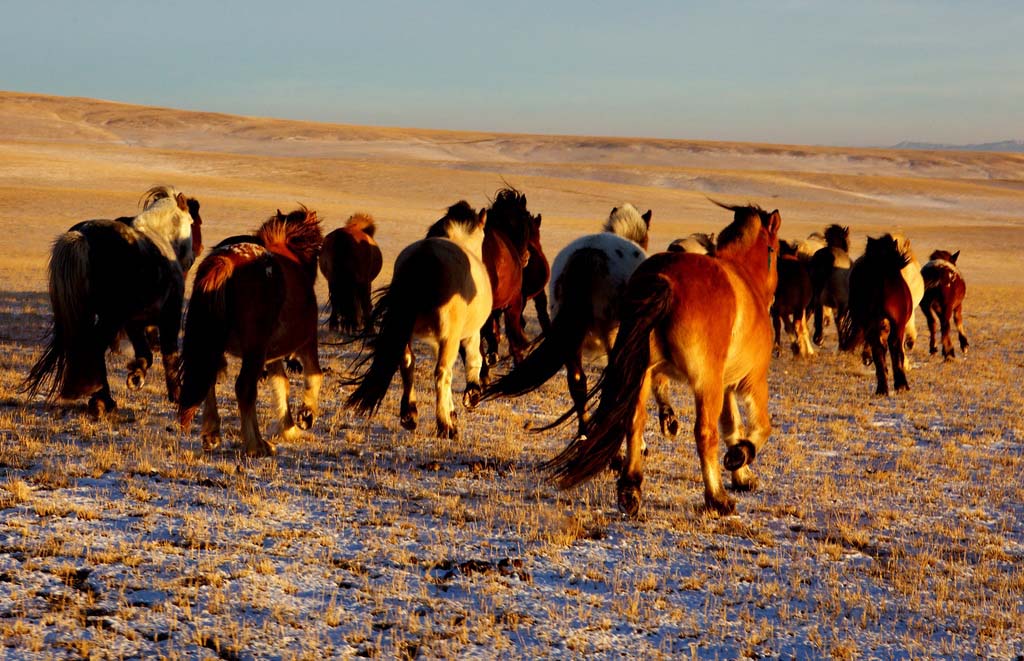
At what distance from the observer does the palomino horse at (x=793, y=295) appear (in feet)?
46.8

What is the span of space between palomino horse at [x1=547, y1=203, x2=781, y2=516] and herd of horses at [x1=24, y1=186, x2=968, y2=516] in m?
0.01

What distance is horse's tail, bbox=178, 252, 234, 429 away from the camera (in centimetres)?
668

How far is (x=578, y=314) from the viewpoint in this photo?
24.6 ft

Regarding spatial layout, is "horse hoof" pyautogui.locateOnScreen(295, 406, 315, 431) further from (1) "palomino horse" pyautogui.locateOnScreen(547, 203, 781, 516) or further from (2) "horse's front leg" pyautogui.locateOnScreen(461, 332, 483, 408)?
(1) "palomino horse" pyautogui.locateOnScreen(547, 203, 781, 516)

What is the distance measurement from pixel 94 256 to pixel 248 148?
3725 inches

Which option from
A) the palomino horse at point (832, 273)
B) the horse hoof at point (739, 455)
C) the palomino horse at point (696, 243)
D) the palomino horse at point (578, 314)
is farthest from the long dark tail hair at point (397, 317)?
the palomino horse at point (832, 273)

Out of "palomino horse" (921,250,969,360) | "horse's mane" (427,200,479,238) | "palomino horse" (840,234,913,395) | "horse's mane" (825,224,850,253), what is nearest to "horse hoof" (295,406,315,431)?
"horse's mane" (427,200,479,238)

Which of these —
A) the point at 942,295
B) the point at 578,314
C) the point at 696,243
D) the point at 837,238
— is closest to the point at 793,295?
the point at 837,238

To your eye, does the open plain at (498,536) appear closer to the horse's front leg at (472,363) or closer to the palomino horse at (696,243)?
the horse's front leg at (472,363)

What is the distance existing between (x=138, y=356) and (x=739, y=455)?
5824mm

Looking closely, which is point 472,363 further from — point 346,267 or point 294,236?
point 346,267

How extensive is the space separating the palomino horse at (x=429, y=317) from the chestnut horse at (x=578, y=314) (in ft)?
2.47

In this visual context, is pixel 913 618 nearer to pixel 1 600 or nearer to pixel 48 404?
pixel 1 600

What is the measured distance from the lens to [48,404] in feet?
26.9
